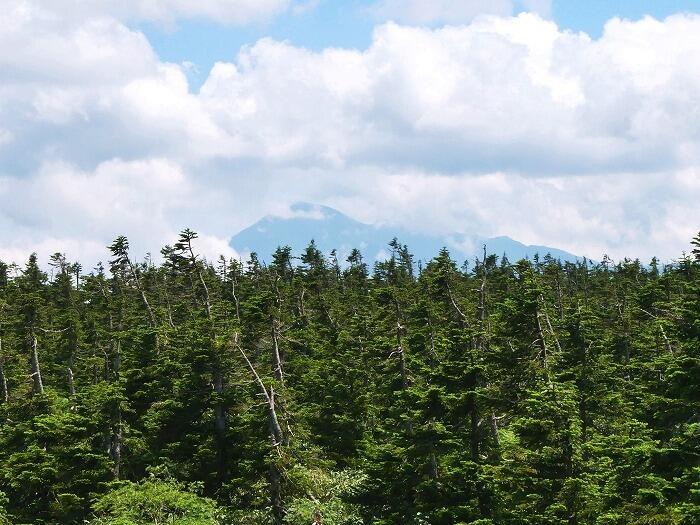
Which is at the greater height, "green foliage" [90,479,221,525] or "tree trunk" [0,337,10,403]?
"tree trunk" [0,337,10,403]

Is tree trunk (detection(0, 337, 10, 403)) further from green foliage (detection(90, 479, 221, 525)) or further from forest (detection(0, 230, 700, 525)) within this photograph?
green foliage (detection(90, 479, 221, 525))

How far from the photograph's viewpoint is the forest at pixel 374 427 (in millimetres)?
23922

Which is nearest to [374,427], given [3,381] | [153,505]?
[153,505]

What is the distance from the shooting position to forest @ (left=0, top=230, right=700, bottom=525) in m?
23.9

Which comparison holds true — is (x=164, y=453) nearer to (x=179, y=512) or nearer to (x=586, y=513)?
(x=179, y=512)

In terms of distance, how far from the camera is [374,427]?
45875 millimetres

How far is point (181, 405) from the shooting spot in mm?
40500

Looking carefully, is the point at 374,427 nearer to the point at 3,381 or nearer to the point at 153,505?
the point at 153,505

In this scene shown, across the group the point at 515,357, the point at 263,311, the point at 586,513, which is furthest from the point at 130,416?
the point at 586,513

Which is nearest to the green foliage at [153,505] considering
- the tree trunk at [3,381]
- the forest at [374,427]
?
the forest at [374,427]

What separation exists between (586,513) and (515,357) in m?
7.05

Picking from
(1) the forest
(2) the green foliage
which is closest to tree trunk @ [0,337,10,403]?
(1) the forest

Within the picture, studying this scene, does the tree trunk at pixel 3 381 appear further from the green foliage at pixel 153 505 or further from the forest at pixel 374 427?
the green foliage at pixel 153 505

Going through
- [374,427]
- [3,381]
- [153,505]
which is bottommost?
[153,505]
